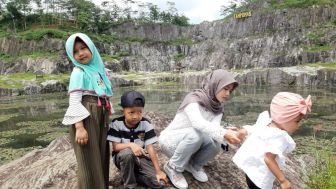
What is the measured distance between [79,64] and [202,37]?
Result: 71.7 meters

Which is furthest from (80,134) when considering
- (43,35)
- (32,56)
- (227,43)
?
(227,43)

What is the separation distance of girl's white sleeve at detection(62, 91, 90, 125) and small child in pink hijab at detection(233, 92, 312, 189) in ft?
4.87

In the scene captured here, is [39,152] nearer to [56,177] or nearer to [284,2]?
[56,177]

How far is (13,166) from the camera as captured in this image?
226 inches

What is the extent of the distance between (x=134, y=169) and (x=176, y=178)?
0.46 m

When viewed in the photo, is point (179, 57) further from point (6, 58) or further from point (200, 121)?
point (200, 121)

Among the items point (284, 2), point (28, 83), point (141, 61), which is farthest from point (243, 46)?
point (28, 83)

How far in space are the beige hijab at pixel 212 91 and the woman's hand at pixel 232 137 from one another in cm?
44

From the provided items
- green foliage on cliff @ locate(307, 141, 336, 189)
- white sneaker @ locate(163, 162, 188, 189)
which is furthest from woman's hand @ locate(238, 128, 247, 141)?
green foliage on cliff @ locate(307, 141, 336, 189)

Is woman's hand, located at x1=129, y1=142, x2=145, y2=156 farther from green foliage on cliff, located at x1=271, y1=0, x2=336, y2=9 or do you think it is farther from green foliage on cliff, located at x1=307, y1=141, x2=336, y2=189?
green foliage on cliff, located at x1=271, y1=0, x2=336, y2=9

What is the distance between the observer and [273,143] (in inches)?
118

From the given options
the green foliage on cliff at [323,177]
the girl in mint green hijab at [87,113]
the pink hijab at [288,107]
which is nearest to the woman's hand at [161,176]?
the girl in mint green hijab at [87,113]

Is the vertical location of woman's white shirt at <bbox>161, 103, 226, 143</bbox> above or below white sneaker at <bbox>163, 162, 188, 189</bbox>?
above

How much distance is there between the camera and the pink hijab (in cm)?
298
